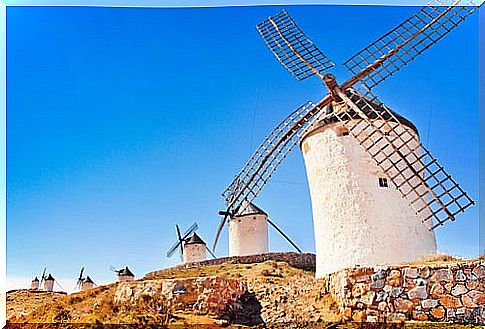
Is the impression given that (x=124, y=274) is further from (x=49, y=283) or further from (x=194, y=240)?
(x=194, y=240)

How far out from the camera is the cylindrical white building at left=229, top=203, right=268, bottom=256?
470 inches

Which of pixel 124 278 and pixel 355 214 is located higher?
pixel 355 214

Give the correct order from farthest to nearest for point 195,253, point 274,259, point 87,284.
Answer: point 195,253 → point 274,259 → point 87,284

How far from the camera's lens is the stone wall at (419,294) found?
21.3 ft

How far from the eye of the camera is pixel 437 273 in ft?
21.6

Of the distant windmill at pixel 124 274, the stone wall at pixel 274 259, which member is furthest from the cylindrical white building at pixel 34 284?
the stone wall at pixel 274 259

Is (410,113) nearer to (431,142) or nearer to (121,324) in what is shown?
(431,142)

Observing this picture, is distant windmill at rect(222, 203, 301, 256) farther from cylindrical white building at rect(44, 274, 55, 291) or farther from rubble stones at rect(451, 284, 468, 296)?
rubble stones at rect(451, 284, 468, 296)

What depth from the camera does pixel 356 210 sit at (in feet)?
27.0

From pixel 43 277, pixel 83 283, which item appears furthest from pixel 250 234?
pixel 43 277

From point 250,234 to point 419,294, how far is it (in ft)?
19.2

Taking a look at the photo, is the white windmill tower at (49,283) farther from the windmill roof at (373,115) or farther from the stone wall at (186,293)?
the windmill roof at (373,115)

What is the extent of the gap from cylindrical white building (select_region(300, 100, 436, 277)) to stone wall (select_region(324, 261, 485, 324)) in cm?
125

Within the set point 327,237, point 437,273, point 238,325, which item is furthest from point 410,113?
point 238,325
